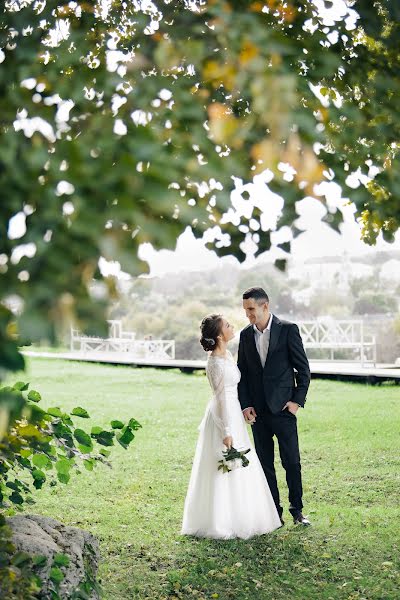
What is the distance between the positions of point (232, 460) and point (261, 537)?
617mm

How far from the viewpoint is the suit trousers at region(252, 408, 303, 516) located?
5.67 meters

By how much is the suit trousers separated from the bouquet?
398mm

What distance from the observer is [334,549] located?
5.29 metres

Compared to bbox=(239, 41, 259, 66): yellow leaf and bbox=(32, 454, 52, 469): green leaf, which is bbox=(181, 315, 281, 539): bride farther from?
bbox=(239, 41, 259, 66): yellow leaf

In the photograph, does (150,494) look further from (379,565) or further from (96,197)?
(96,197)

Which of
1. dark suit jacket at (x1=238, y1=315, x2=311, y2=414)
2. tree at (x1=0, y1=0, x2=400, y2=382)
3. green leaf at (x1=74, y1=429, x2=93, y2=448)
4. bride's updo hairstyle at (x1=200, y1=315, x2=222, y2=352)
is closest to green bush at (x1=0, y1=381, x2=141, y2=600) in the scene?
green leaf at (x1=74, y1=429, x2=93, y2=448)

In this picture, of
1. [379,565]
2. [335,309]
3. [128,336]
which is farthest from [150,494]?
[335,309]

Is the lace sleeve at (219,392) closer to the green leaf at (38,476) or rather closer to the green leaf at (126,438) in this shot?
the green leaf at (38,476)

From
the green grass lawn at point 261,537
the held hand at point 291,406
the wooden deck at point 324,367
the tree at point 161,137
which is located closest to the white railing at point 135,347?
the wooden deck at point 324,367

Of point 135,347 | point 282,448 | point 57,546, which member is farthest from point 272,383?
point 135,347

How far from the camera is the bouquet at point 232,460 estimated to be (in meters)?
5.14

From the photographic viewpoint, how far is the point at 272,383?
18.3 ft

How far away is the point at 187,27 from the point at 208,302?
2921 cm

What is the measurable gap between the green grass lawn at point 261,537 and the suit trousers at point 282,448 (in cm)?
26
